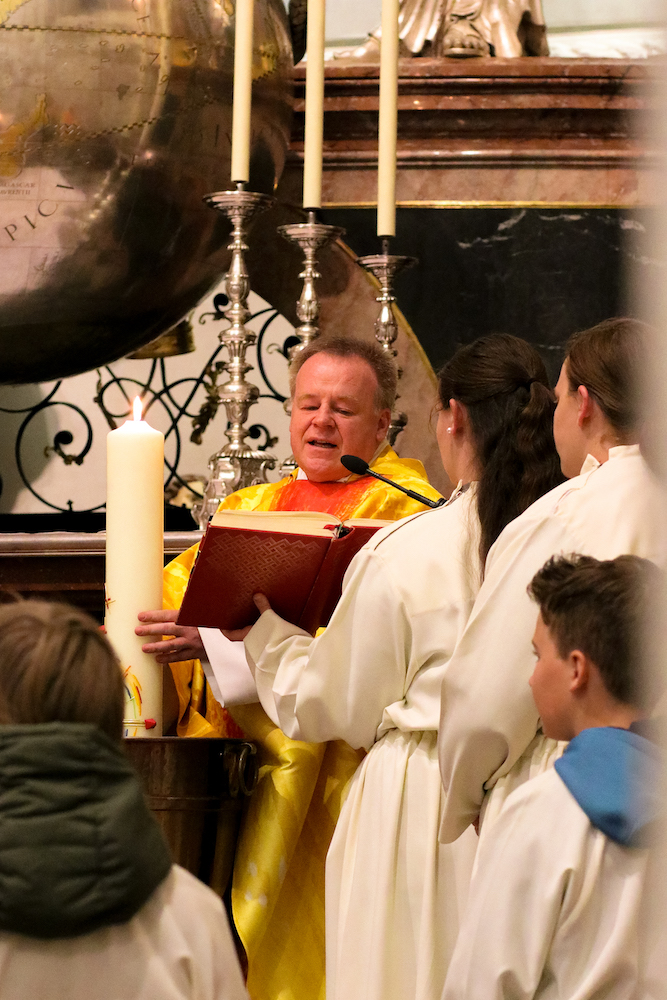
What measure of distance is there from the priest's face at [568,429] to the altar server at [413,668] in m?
0.20

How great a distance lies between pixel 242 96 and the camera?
113 inches

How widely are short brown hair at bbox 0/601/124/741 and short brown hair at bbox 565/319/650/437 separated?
893 mm

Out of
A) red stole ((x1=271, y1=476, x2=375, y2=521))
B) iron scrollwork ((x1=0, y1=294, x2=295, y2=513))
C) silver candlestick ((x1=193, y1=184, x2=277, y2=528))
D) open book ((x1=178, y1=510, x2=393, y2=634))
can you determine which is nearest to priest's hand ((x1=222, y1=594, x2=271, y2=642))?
open book ((x1=178, y1=510, x2=393, y2=634))

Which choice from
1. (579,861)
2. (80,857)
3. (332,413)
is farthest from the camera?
(332,413)

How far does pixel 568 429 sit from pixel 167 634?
0.81 meters

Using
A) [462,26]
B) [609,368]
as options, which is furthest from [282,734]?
[462,26]

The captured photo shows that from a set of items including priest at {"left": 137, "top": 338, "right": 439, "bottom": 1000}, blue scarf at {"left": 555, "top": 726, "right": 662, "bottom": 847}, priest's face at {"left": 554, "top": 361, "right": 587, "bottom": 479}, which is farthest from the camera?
priest at {"left": 137, "top": 338, "right": 439, "bottom": 1000}

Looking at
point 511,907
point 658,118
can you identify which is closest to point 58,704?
point 511,907

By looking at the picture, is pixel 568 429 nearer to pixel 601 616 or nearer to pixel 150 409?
pixel 601 616

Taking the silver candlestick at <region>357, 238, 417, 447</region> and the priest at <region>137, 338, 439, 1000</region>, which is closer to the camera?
the priest at <region>137, 338, 439, 1000</region>

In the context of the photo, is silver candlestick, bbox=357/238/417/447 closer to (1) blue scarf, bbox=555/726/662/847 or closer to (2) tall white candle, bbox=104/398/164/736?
(2) tall white candle, bbox=104/398/164/736

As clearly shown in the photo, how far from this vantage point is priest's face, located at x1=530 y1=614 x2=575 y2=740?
1499 mm

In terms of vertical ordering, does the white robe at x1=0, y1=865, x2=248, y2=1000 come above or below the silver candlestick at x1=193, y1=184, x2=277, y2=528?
below

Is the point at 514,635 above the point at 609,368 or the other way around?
the other way around
